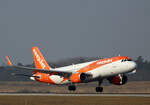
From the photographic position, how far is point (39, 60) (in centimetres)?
7775

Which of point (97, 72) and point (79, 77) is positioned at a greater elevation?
point (97, 72)

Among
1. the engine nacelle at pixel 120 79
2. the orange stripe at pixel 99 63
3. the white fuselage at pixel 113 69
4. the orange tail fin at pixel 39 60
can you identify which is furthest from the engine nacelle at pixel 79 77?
the orange tail fin at pixel 39 60

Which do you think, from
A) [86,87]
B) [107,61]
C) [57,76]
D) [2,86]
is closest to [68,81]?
[57,76]

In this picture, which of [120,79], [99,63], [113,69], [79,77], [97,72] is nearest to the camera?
[113,69]

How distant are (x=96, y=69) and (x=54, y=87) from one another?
74.8 ft

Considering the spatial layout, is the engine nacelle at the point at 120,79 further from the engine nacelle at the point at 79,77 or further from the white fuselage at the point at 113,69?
the engine nacelle at the point at 79,77

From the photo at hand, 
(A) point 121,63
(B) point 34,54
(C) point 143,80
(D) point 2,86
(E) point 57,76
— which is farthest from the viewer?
(C) point 143,80

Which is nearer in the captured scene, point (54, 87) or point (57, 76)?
point (57, 76)

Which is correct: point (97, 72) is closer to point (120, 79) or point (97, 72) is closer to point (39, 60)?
point (120, 79)

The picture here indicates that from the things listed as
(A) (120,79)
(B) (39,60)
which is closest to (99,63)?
(A) (120,79)

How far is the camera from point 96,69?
64.0m

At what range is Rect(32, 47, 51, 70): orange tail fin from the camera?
76.8m

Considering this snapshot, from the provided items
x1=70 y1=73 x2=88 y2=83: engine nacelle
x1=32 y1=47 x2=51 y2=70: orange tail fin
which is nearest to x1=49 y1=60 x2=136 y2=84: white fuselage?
x1=70 y1=73 x2=88 y2=83: engine nacelle
